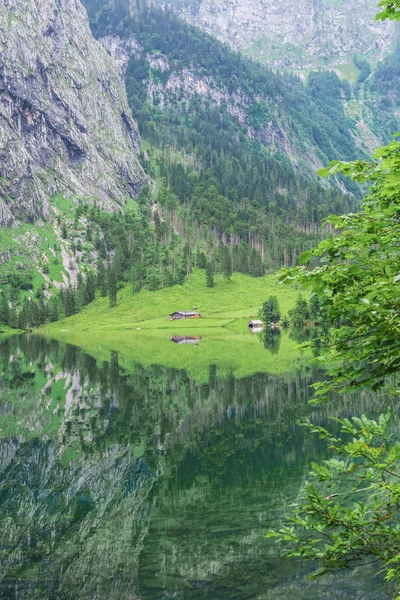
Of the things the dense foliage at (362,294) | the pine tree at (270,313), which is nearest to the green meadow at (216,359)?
the dense foliage at (362,294)

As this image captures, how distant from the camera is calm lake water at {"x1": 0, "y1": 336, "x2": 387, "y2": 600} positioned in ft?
59.1

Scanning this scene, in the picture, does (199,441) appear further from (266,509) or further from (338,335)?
(338,335)

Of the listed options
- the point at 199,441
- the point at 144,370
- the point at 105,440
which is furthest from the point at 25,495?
the point at 144,370

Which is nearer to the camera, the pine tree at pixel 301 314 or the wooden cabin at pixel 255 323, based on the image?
the pine tree at pixel 301 314

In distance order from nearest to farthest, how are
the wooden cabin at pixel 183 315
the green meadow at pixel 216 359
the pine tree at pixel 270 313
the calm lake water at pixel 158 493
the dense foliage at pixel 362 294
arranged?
the dense foliage at pixel 362 294 < the calm lake water at pixel 158 493 < the green meadow at pixel 216 359 < the pine tree at pixel 270 313 < the wooden cabin at pixel 183 315

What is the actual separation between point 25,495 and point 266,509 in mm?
13681

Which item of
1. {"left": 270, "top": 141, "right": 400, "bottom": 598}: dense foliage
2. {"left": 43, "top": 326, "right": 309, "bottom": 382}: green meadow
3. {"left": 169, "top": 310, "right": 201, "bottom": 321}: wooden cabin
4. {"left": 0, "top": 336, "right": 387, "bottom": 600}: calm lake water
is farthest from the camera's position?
{"left": 169, "top": 310, "right": 201, "bottom": 321}: wooden cabin

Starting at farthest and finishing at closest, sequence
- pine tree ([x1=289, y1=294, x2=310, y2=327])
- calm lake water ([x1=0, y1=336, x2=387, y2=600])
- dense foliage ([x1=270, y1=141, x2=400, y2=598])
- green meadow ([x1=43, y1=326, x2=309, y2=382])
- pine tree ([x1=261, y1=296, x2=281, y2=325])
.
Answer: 1. pine tree ([x1=261, y1=296, x2=281, y2=325])
2. pine tree ([x1=289, y1=294, x2=310, y2=327])
3. green meadow ([x1=43, y1=326, x2=309, y2=382])
4. calm lake water ([x1=0, y1=336, x2=387, y2=600])
5. dense foliage ([x1=270, y1=141, x2=400, y2=598])

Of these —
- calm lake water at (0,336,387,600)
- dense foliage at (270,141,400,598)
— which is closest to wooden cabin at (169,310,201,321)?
calm lake water at (0,336,387,600)

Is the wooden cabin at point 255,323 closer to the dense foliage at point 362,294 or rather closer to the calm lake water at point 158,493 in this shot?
the calm lake water at point 158,493

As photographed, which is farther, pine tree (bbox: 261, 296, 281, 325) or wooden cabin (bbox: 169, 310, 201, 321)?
wooden cabin (bbox: 169, 310, 201, 321)

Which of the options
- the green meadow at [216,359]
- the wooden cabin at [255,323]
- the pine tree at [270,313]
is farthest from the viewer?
the wooden cabin at [255,323]

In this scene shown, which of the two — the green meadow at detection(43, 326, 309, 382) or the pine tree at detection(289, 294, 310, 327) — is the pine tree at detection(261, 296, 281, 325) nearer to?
the pine tree at detection(289, 294, 310, 327)

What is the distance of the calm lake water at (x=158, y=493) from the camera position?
1800cm
